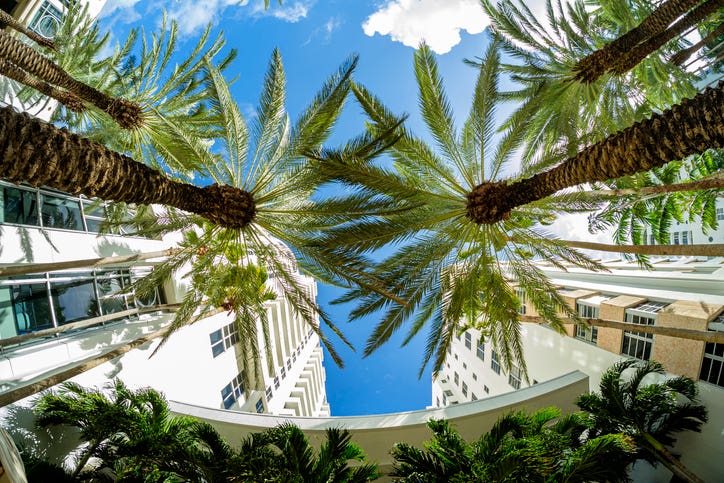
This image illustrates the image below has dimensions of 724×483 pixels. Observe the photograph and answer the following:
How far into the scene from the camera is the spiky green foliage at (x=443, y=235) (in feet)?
20.3

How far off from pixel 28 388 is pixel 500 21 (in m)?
13.7

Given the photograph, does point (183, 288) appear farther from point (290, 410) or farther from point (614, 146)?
point (614, 146)

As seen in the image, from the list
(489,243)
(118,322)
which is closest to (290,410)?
(118,322)

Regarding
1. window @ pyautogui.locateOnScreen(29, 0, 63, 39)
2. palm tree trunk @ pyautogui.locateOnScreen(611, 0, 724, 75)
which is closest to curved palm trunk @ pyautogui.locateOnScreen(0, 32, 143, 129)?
window @ pyautogui.locateOnScreen(29, 0, 63, 39)

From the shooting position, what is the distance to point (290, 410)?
974 inches

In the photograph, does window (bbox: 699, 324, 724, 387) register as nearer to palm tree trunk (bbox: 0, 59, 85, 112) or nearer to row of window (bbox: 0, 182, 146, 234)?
row of window (bbox: 0, 182, 146, 234)

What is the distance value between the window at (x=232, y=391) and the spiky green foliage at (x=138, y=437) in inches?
314

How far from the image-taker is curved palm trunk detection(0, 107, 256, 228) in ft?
8.75

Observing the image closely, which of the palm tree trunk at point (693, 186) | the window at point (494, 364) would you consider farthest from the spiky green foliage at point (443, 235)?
the window at point (494, 364)

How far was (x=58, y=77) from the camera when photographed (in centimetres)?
663

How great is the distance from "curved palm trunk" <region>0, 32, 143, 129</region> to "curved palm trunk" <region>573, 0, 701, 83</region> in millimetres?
12481

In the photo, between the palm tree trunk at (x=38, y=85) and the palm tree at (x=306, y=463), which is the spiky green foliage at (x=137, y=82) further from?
the palm tree at (x=306, y=463)

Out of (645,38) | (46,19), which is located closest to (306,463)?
(645,38)

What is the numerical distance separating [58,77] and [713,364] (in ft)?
66.1
